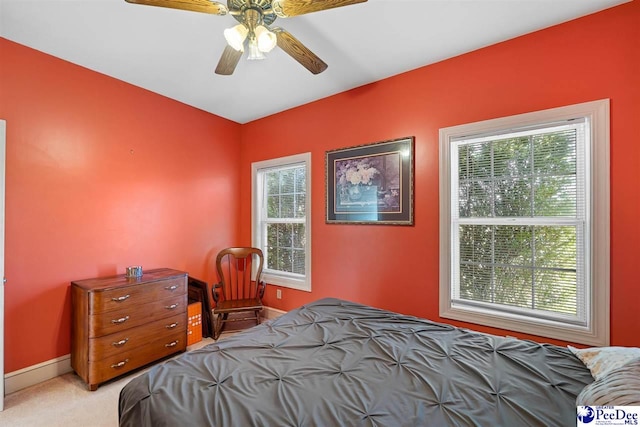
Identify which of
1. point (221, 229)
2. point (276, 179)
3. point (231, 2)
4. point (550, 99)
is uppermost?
point (231, 2)

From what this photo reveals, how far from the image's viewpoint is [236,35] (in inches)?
60.6

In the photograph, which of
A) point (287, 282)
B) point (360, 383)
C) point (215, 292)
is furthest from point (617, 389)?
point (215, 292)

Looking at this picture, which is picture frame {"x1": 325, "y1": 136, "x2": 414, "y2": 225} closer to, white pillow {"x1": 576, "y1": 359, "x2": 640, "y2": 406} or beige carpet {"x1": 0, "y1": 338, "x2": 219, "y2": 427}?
white pillow {"x1": 576, "y1": 359, "x2": 640, "y2": 406}

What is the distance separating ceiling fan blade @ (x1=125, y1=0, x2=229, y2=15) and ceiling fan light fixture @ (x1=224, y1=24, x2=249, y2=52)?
86 mm

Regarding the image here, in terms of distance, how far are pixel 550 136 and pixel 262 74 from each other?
234 centimetres

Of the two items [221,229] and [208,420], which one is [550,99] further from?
[221,229]

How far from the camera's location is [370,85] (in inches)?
108

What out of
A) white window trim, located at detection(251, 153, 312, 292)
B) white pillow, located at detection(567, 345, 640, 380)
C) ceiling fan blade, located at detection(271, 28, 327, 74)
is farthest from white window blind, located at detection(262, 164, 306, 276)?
white pillow, located at detection(567, 345, 640, 380)

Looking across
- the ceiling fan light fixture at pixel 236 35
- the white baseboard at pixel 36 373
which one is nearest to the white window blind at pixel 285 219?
the ceiling fan light fixture at pixel 236 35

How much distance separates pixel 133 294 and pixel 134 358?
522 millimetres

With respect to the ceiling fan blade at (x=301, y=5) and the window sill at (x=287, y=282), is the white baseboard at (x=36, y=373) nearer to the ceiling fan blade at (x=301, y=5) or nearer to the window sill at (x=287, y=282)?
the window sill at (x=287, y=282)

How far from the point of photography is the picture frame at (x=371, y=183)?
8.29 feet

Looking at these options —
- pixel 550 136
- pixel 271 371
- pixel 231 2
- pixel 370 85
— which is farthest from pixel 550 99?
pixel 271 371

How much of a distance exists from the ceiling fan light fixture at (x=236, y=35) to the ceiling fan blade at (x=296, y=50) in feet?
0.55
